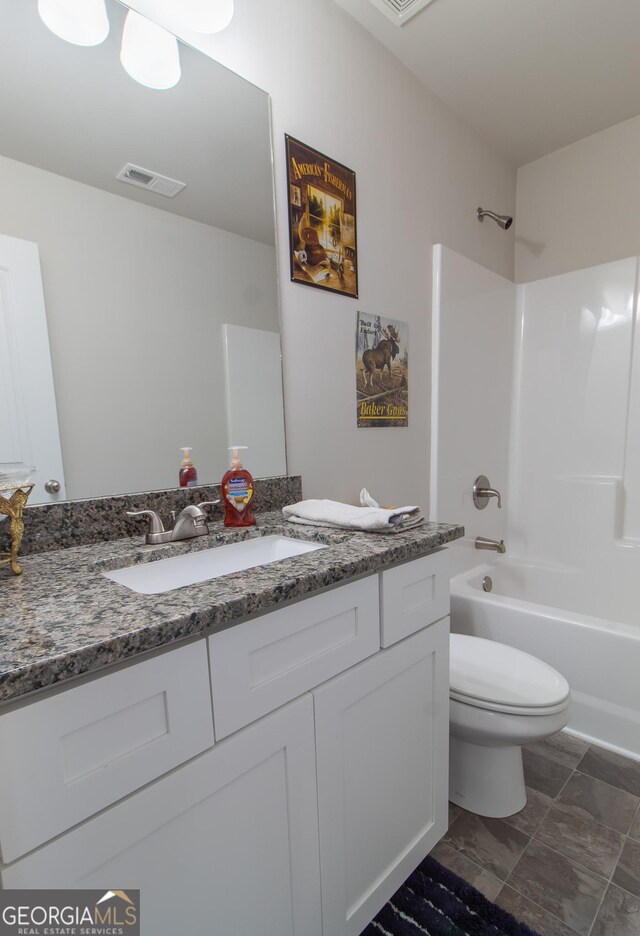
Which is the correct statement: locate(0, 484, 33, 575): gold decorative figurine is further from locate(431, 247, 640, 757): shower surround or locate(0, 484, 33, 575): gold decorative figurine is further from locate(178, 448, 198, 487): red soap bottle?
locate(431, 247, 640, 757): shower surround

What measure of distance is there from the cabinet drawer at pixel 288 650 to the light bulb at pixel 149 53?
4.19ft

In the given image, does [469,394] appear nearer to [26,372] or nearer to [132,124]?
[132,124]

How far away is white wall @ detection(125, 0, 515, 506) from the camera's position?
49.7 inches

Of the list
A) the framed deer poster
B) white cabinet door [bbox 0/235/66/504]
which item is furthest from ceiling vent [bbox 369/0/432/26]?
white cabinet door [bbox 0/235/66/504]

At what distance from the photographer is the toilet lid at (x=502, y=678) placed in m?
1.15

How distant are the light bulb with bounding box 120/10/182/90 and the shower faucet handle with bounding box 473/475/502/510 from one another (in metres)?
1.84

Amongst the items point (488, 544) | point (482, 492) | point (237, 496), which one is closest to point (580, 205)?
point (482, 492)

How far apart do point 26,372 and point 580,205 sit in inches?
101

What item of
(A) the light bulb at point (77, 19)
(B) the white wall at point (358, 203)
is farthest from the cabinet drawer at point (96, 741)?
(A) the light bulb at point (77, 19)

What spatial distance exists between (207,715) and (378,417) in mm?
1195

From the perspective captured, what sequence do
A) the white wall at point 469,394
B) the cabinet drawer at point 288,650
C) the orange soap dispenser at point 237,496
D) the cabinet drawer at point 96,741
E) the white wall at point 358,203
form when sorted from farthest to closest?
the white wall at point 469,394 < the white wall at point 358,203 < the orange soap dispenser at point 237,496 < the cabinet drawer at point 288,650 < the cabinet drawer at point 96,741

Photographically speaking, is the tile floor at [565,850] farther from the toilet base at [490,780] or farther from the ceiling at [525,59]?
the ceiling at [525,59]

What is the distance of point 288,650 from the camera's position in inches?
28.5

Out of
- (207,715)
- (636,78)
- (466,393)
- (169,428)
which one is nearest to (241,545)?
(169,428)
